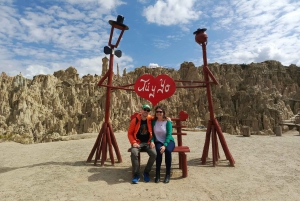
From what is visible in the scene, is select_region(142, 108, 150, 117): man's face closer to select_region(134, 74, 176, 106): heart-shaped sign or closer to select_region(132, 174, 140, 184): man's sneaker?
select_region(134, 74, 176, 106): heart-shaped sign

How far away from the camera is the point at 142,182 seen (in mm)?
4508

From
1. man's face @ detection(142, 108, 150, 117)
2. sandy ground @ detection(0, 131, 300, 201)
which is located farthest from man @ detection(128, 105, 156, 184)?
sandy ground @ detection(0, 131, 300, 201)

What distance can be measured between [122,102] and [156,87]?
41659mm

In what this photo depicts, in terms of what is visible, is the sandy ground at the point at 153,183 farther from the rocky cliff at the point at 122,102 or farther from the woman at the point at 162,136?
the rocky cliff at the point at 122,102

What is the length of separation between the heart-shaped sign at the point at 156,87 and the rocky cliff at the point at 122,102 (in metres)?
28.5

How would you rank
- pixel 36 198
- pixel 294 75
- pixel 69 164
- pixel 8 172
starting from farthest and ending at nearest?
pixel 294 75 → pixel 69 164 → pixel 8 172 → pixel 36 198

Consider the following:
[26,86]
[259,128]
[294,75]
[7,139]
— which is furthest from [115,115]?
[294,75]

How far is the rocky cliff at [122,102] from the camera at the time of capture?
40.1 m

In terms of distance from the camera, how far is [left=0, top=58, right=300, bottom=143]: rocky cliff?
Answer: 40062mm

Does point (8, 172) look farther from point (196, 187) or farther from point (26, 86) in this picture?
point (26, 86)

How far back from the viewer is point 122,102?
47.2m

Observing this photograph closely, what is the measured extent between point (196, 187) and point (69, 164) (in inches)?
137

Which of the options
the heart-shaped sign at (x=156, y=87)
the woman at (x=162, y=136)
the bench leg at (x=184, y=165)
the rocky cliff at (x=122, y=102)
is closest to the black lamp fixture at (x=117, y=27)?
the heart-shaped sign at (x=156, y=87)

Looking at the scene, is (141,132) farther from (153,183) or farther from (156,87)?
(156,87)
